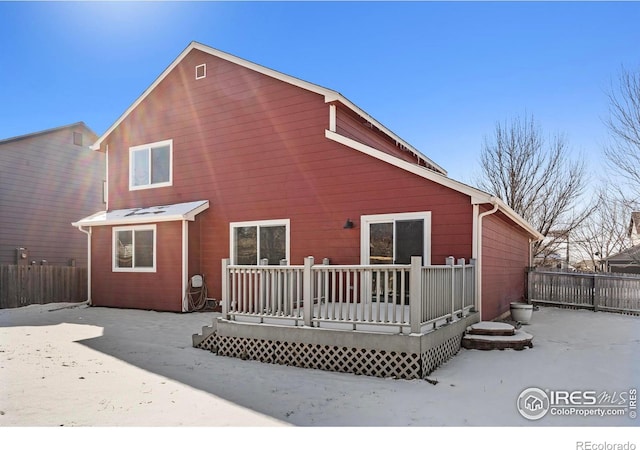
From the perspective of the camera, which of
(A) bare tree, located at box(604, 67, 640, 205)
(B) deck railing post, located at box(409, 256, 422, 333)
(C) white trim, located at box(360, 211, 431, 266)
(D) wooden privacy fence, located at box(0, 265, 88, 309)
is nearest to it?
(B) deck railing post, located at box(409, 256, 422, 333)

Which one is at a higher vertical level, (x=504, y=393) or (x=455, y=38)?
(x=455, y=38)

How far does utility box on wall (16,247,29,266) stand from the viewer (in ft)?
47.5

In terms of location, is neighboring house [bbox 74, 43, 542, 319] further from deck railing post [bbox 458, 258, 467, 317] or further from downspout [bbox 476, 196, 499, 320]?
deck railing post [bbox 458, 258, 467, 317]

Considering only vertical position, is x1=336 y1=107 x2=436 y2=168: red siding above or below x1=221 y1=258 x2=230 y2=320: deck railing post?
above

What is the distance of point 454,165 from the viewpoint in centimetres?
1809

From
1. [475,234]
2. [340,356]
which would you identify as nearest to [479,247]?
[475,234]

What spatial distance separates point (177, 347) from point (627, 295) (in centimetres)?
1209

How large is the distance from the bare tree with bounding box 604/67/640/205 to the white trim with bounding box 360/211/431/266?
7148mm

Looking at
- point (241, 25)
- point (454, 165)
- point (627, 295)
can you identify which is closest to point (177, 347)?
point (241, 25)

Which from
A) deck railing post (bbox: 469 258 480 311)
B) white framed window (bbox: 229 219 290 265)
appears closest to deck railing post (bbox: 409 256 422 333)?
deck railing post (bbox: 469 258 480 311)

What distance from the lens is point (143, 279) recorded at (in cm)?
1138

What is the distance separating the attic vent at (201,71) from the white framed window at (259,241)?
14.1ft

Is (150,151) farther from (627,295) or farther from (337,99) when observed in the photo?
(627,295)

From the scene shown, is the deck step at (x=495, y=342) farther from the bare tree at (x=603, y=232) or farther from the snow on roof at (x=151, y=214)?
the bare tree at (x=603, y=232)
